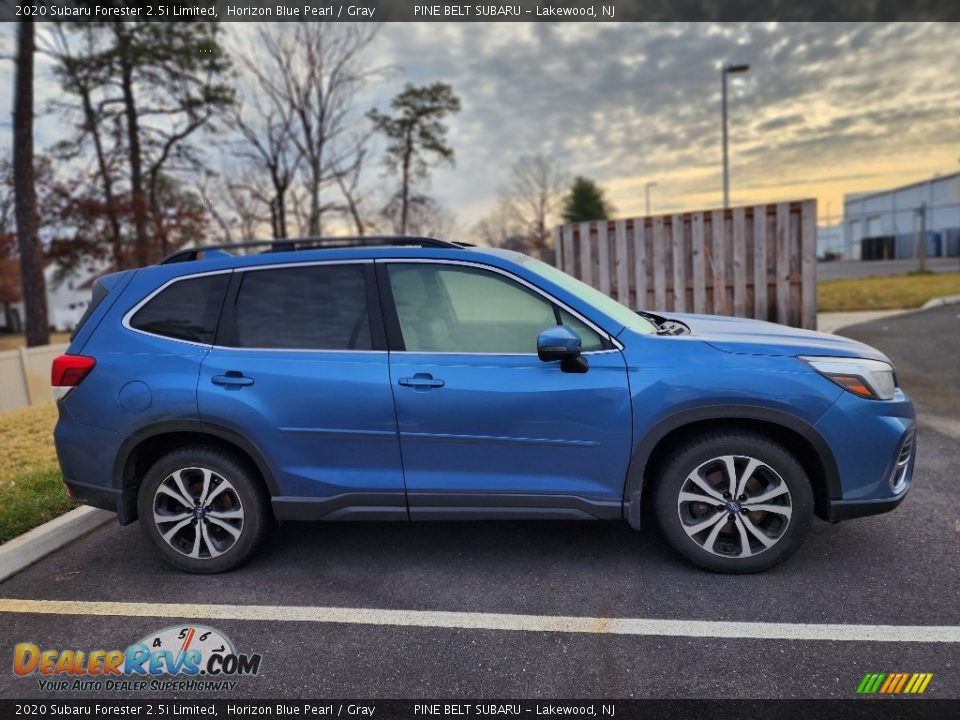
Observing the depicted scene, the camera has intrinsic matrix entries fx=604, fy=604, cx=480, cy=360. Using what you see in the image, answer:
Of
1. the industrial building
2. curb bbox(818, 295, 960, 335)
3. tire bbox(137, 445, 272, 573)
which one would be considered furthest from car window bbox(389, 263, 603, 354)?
the industrial building

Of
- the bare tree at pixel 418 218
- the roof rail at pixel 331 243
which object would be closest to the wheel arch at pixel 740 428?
the roof rail at pixel 331 243

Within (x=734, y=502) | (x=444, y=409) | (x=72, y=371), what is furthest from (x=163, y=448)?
(x=734, y=502)

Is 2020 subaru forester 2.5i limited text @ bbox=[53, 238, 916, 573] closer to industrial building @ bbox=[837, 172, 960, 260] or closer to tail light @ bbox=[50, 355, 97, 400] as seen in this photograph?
tail light @ bbox=[50, 355, 97, 400]

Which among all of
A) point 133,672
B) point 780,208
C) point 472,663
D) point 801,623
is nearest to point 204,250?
point 133,672

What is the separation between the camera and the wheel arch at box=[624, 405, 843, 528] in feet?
9.93

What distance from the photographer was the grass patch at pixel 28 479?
13.3ft

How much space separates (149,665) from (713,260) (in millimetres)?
8598

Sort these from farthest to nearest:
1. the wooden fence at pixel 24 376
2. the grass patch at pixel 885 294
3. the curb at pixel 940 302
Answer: the grass patch at pixel 885 294
the curb at pixel 940 302
the wooden fence at pixel 24 376

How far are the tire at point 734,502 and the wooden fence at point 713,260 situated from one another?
6.46 m

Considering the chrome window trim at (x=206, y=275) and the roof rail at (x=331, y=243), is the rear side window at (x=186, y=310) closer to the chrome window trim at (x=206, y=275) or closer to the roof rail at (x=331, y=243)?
the chrome window trim at (x=206, y=275)

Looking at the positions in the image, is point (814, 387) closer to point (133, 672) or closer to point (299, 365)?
point (299, 365)

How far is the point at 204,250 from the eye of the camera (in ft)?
11.8

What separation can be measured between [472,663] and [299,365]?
1715mm

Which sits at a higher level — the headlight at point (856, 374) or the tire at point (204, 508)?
the headlight at point (856, 374)
